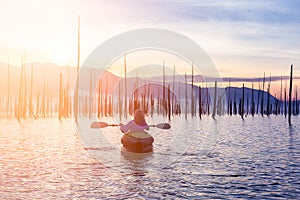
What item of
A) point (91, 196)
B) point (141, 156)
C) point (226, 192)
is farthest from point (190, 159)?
point (91, 196)

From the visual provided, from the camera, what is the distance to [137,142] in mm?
29641

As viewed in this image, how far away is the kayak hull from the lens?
29.7 meters

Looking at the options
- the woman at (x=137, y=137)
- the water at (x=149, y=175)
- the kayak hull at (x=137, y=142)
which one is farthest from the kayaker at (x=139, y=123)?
the water at (x=149, y=175)

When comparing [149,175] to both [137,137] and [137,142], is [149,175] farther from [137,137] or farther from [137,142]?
[137,137]

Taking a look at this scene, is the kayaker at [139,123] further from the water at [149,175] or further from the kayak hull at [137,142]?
the water at [149,175]

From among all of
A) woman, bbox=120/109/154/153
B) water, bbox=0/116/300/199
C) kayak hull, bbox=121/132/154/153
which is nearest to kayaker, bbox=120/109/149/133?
woman, bbox=120/109/154/153

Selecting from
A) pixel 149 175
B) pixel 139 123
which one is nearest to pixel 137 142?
pixel 139 123

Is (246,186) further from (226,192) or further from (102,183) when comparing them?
(102,183)

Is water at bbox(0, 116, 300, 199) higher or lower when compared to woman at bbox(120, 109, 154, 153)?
lower

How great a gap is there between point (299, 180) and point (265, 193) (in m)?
3.47

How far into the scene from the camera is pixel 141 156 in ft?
95.3

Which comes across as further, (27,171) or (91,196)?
(27,171)

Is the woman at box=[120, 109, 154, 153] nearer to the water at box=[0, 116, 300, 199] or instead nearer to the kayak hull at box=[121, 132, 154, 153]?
the kayak hull at box=[121, 132, 154, 153]

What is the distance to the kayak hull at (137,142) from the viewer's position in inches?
1169
